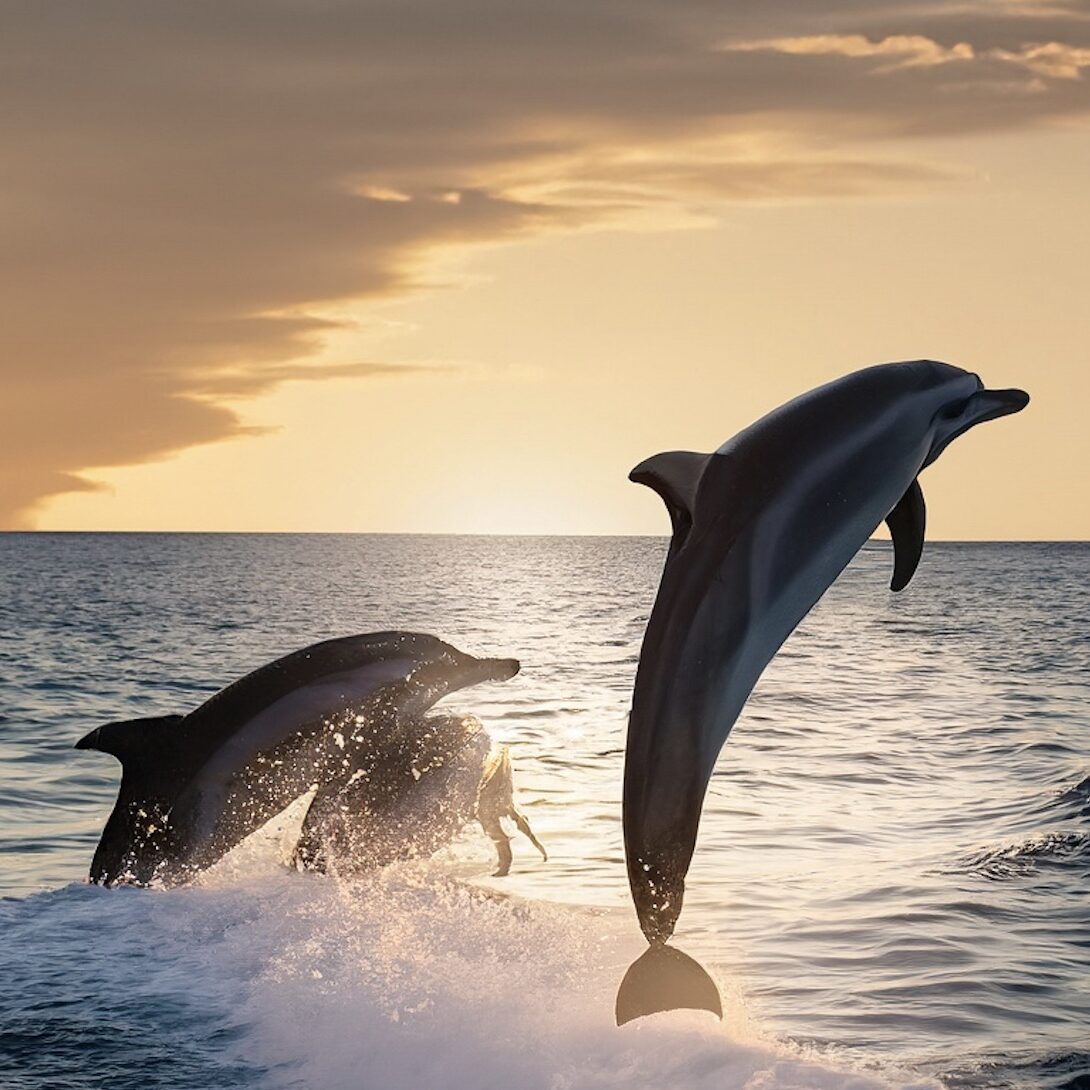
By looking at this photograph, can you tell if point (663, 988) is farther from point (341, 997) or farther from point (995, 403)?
point (995, 403)

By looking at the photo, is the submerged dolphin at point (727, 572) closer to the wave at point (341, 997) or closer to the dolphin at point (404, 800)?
the wave at point (341, 997)

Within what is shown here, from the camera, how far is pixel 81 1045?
7.92 meters

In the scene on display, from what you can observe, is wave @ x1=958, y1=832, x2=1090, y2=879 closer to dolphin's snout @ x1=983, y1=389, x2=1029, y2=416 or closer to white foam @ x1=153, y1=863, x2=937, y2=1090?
white foam @ x1=153, y1=863, x2=937, y2=1090

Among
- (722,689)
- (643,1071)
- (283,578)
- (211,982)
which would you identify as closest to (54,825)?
(211,982)

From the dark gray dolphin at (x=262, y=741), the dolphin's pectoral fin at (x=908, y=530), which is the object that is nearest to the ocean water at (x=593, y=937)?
the dark gray dolphin at (x=262, y=741)

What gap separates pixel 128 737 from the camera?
9.76 metres

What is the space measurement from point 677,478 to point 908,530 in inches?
56.9

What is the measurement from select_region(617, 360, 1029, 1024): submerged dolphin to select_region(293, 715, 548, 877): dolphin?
149 inches

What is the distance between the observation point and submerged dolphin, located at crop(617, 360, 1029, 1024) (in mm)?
6398

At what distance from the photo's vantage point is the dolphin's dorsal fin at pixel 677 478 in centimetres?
659

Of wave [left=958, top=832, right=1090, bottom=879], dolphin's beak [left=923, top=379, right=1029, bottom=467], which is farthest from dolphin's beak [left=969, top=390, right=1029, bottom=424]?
wave [left=958, top=832, right=1090, bottom=879]

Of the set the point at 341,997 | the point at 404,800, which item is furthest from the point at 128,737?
the point at 341,997

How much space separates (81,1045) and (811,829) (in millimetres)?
8125

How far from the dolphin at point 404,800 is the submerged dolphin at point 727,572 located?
380 cm
